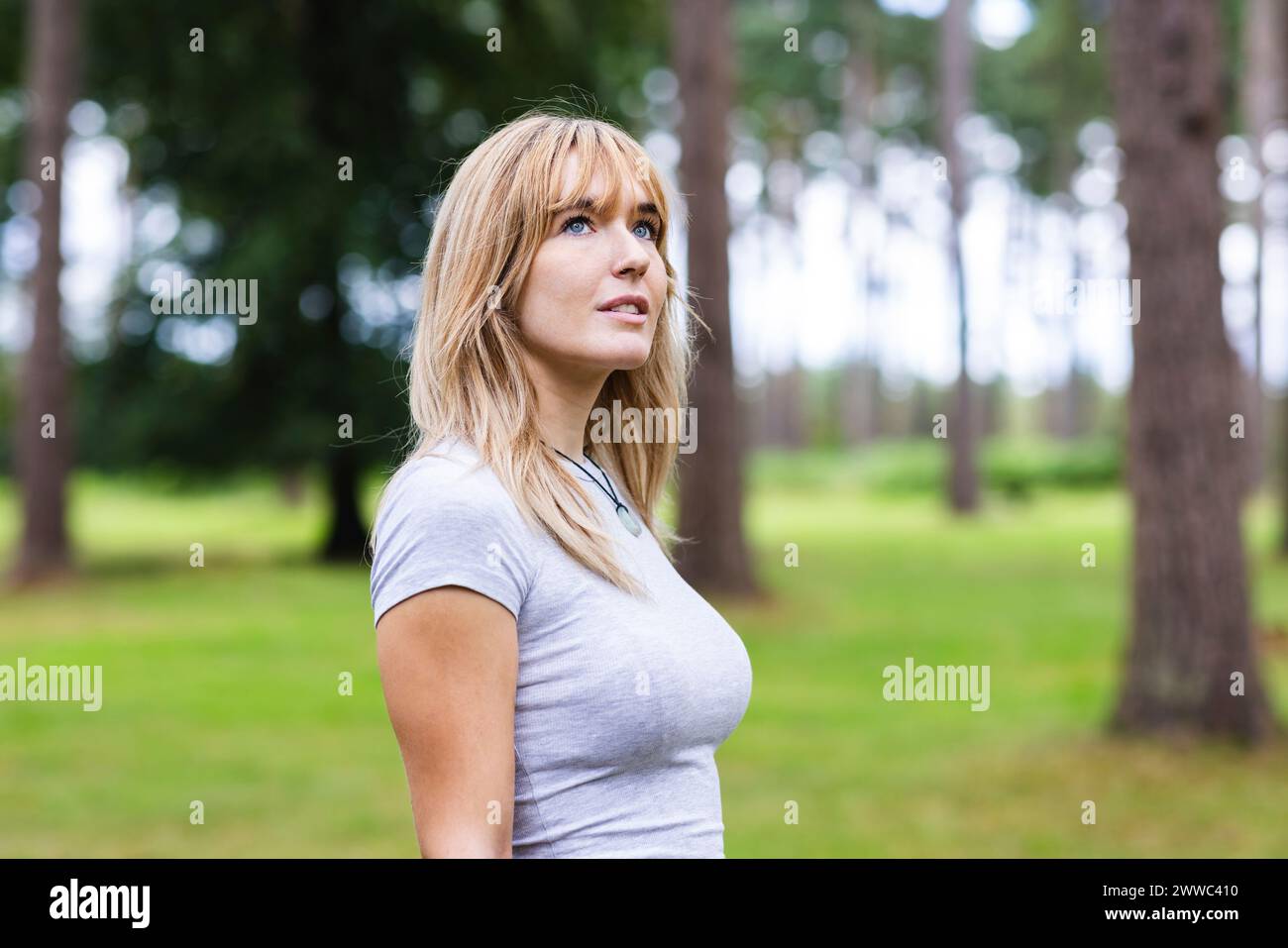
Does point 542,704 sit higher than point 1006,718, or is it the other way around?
point 542,704

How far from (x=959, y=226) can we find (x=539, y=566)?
2749 cm

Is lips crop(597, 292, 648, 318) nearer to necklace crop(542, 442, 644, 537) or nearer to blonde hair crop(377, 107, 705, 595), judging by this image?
blonde hair crop(377, 107, 705, 595)

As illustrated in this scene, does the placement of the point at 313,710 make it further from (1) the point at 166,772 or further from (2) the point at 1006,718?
(2) the point at 1006,718

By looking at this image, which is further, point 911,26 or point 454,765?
point 911,26

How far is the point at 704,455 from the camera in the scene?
1470 cm

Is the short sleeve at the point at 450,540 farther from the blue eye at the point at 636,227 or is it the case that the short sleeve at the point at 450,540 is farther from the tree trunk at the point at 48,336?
the tree trunk at the point at 48,336

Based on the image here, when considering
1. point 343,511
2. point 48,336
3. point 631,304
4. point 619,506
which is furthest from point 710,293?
point 631,304

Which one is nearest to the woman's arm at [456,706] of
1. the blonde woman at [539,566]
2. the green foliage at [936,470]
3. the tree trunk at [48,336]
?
the blonde woman at [539,566]

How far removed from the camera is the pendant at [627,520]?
2.29 m

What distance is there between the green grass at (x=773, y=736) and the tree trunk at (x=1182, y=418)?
1.37ft

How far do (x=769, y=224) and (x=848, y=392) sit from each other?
1573cm

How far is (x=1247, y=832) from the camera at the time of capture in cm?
681
